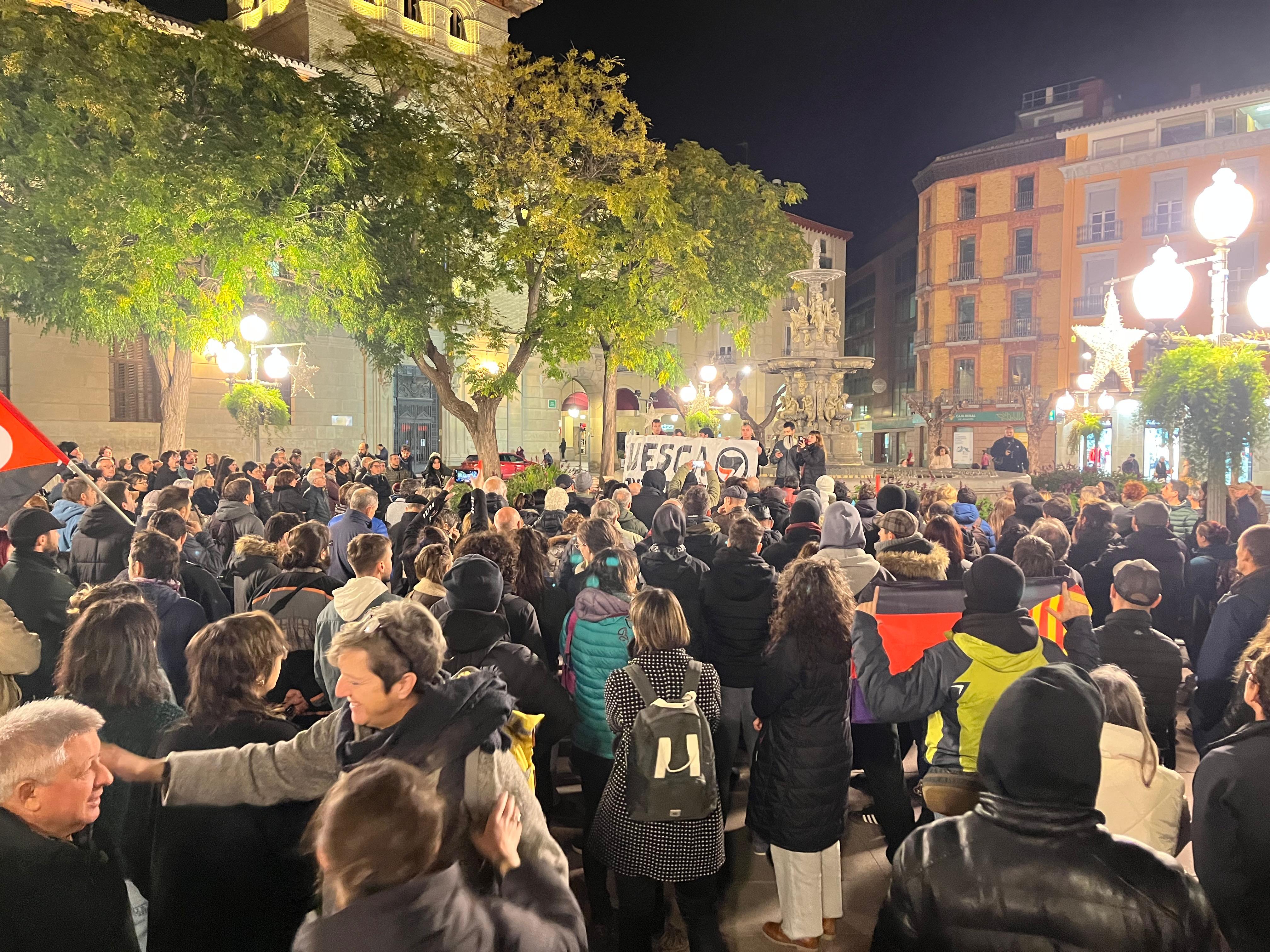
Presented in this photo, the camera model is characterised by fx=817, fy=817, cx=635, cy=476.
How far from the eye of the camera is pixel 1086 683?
203cm

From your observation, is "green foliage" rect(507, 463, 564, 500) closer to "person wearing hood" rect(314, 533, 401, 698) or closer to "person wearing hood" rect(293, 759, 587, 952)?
"person wearing hood" rect(314, 533, 401, 698)

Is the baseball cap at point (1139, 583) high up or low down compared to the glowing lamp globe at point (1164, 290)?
down

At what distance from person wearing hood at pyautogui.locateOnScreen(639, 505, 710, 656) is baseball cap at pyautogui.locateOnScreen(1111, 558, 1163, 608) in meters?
2.36

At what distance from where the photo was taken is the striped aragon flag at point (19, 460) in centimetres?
429

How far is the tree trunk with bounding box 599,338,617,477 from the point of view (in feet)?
63.7

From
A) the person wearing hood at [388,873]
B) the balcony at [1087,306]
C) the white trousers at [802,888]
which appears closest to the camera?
the person wearing hood at [388,873]

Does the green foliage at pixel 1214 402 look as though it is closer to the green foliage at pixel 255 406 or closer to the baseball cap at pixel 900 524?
the baseball cap at pixel 900 524

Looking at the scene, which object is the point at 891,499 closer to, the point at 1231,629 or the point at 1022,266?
the point at 1231,629

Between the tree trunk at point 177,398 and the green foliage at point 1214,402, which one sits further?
the tree trunk at point 177,398

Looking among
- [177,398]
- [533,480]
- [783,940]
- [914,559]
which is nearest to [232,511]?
[783,940]

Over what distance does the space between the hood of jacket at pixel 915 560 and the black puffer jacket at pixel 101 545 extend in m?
5.12

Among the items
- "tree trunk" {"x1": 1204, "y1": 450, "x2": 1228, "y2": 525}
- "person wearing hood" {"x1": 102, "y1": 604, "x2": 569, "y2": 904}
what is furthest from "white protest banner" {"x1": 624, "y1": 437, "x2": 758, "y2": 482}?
"person wearing hood" {"x1": 102, "y1": 604, "x2": 569, "y2": 904}

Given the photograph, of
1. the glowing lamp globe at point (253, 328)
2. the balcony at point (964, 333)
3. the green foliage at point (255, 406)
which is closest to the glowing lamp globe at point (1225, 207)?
the glowing lamp globe at point (253, 328)

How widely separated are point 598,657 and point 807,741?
115 centimetres
